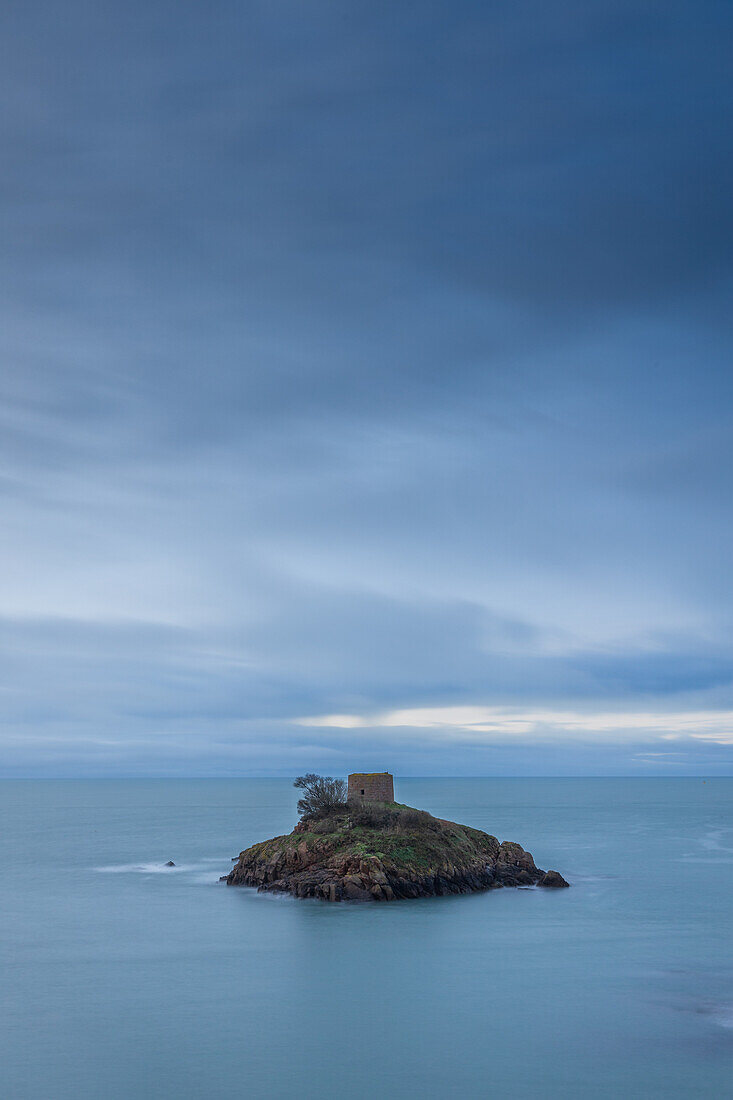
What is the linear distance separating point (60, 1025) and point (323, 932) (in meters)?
17.8

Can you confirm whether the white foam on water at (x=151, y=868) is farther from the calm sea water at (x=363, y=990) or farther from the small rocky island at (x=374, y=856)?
the small rocky island at (x=374, y=856)

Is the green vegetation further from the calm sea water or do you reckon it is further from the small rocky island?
the calm sea water

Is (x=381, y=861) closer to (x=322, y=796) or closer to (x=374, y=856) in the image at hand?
(x=374, y=856)

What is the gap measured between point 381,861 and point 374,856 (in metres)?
0.65

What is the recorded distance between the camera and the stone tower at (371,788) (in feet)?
227

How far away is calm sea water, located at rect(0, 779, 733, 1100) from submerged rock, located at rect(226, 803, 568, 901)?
5.63 ft

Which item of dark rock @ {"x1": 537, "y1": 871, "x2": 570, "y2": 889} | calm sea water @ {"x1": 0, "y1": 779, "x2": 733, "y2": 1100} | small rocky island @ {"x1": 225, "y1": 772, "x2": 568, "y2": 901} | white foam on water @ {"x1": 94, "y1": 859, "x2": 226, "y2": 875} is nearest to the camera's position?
calm sea water @ {"x1": 0, "y1": 779, "x2": 733, "y2": 1100}

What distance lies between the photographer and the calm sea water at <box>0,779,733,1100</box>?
102 ft

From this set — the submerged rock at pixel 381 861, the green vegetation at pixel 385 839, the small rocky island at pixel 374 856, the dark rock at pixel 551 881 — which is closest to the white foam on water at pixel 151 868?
the small rocky island at pixel 374 856

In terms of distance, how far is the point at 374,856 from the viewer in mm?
60219

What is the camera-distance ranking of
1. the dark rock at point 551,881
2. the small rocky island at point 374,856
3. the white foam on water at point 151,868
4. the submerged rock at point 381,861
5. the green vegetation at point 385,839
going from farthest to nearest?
the white foam on water at point 151,868 < the dark rock at point 551,881 < the green vegetation at point 385,839 < the small rocky island at point 374,856 < the submerged rock at point 381,861

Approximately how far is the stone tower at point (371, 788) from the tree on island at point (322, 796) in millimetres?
1176

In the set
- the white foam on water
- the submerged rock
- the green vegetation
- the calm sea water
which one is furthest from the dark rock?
the white foam on water

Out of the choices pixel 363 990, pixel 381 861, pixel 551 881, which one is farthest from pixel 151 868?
pixel 363 990
